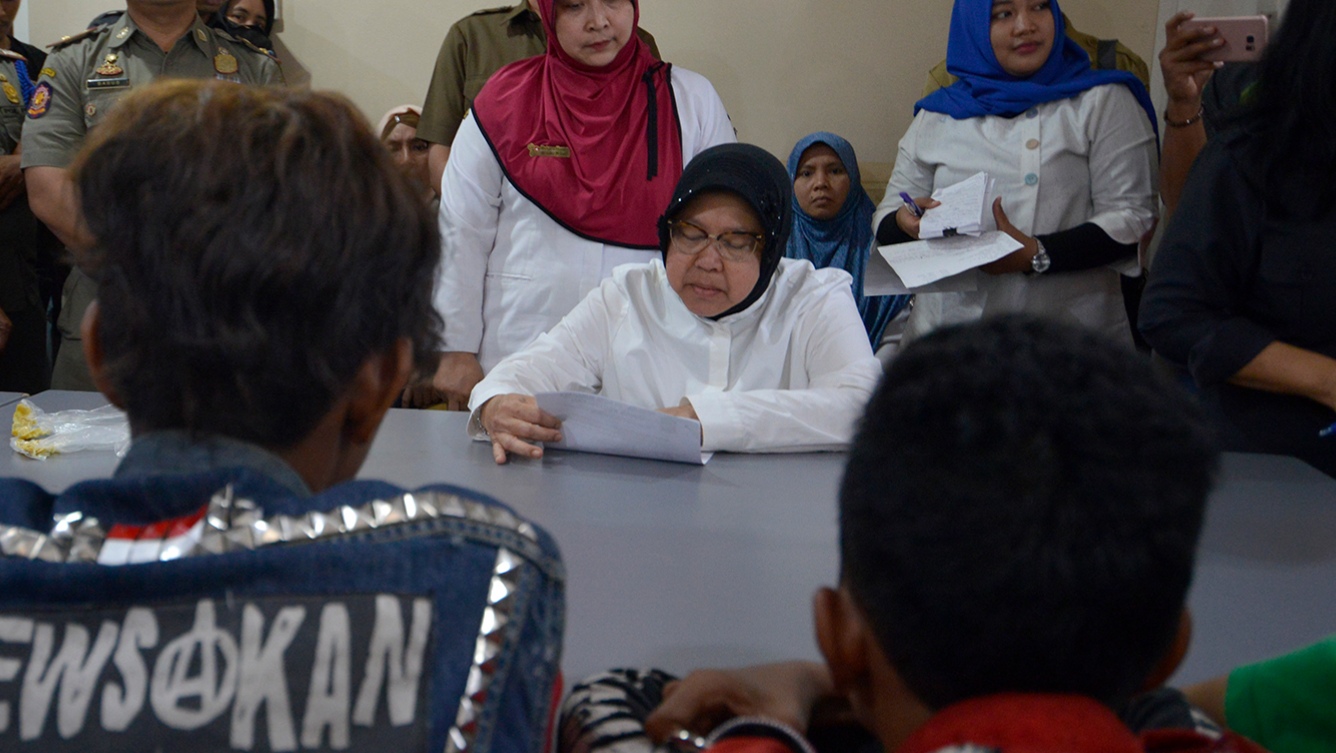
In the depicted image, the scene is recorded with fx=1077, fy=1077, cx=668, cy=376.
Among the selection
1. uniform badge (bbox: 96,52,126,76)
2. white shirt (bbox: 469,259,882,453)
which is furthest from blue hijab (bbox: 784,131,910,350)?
uniform badge (bbox: 96,52,126,76)

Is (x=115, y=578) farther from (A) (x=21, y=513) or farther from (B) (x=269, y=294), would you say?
(B) (x=269, y=294)

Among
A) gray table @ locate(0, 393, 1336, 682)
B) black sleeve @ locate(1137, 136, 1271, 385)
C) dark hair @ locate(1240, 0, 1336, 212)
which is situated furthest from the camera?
black sleeve @ locate(1137, 136, 1271, 385)

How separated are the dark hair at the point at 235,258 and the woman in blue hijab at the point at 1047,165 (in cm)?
211

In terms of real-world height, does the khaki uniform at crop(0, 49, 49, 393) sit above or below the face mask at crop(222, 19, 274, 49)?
below

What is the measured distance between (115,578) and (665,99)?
7.59ft

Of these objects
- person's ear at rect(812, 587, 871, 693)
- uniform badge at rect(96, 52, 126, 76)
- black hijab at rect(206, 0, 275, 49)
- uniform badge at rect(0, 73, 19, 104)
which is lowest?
person's ear at rect(812, 587, 871, 693)

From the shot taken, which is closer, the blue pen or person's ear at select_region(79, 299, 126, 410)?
person's ear at select_region(79, 299, 126, 410)

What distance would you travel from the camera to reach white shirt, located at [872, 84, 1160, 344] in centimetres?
269

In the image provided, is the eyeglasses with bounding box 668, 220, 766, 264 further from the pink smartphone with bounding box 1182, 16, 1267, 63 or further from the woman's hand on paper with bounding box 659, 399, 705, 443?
the pink smartphone with bounding box 1182, 16, 1267, 63

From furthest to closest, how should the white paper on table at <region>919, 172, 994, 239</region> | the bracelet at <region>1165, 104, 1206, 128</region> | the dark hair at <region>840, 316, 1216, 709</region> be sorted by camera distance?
1. the white paper on table at <region>919, 172, 994, 239</region>
2. the bracelet at <region>1165, 104, 1206, 128</region>
3. the dark hair at <region>840, 316, 1216, 709</region>

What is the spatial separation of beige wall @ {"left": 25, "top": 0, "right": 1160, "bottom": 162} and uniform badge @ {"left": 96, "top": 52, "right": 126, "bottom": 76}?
167cm

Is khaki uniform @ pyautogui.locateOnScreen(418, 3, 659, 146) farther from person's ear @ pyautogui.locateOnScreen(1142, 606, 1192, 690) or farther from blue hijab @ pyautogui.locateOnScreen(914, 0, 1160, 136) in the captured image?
person's ear @ pyautogui.locateOnScreen(1142, 606, 1192, 690)

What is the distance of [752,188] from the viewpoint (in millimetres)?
2139

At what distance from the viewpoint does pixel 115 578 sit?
0.69m
